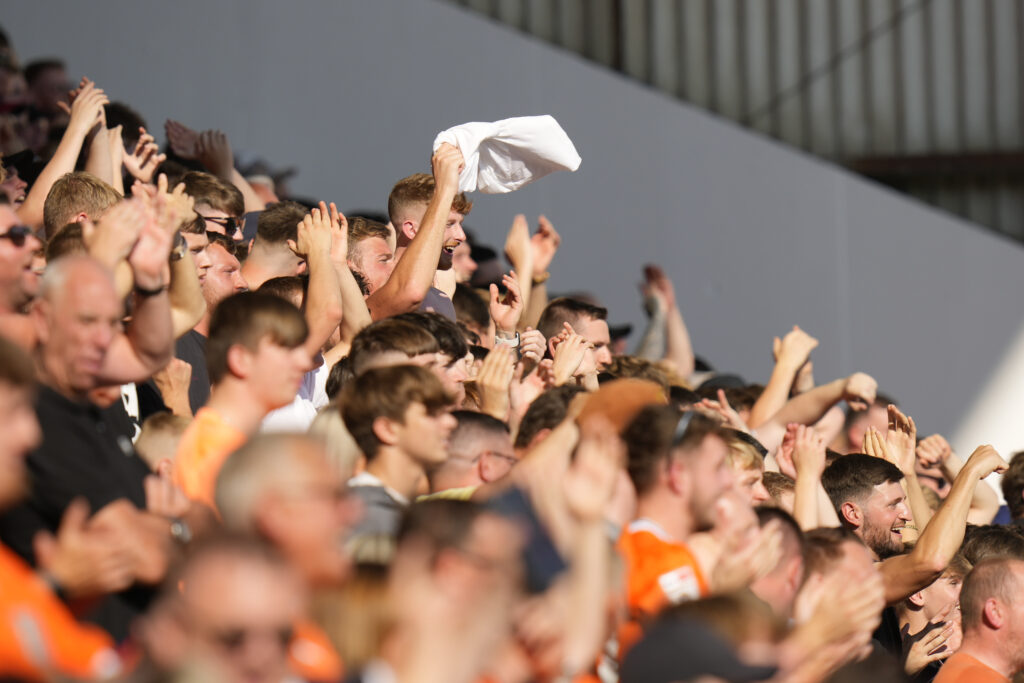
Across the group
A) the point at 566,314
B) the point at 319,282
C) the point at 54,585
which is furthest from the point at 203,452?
the point at 566,314

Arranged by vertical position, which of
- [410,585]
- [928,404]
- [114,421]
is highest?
[410,585]

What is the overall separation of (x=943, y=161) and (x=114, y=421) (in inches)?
275

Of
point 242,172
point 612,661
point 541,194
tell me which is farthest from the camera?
point 541,194

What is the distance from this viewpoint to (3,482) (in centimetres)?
213

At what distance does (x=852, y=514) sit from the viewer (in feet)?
13.5

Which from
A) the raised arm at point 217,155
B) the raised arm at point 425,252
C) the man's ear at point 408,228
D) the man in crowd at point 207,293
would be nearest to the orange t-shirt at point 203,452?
the man in crowd at point 207,293

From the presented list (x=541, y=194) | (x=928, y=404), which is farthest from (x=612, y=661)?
(x=928, y=404)

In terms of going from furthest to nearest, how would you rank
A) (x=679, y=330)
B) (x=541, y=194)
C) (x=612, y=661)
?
(x=541, y=194) → (x=679, y=330) → (x=612, y=661)

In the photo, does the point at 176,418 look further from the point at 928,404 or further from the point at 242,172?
the point at 928,404

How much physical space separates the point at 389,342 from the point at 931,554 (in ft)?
4.84

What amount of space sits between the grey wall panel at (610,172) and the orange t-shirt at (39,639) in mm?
5481

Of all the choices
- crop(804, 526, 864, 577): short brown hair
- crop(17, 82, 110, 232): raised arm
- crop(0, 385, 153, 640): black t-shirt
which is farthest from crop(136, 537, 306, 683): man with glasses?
crop(17, 82, 110, 232): raised arm

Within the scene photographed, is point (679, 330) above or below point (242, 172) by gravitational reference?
below

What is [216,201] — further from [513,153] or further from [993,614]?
[993,614]
